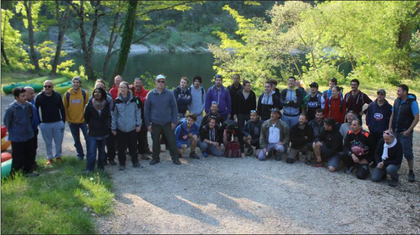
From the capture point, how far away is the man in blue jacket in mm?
7699

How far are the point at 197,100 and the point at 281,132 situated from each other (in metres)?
2.00

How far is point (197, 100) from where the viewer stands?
7.70 metres

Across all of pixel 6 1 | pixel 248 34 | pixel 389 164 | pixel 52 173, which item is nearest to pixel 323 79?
pixel 248 34

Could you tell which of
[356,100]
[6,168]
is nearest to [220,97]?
[356,100]

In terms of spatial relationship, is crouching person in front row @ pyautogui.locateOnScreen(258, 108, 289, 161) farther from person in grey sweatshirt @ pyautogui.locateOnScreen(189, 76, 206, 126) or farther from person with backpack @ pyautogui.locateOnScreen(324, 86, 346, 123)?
person in grey sweatshirt @ pyautogui.locateOnScreen(189, 76, 206, 126)

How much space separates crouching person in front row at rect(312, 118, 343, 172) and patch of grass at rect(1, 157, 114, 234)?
3887 millimetres

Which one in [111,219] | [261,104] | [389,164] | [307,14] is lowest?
[111,219]

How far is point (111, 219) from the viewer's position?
4398 mm

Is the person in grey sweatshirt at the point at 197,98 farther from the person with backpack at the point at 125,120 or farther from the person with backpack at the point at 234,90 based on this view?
the person with backpack at the point at 125,120

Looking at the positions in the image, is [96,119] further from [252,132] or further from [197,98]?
[252,132]

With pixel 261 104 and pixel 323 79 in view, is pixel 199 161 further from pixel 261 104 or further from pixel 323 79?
pixel 323 79

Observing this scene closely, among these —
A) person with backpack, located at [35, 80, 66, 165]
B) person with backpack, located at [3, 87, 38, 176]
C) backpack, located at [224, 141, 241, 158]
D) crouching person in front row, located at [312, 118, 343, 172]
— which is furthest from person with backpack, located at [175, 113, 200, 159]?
person with backpack, located at [3, 87, 38, 176]

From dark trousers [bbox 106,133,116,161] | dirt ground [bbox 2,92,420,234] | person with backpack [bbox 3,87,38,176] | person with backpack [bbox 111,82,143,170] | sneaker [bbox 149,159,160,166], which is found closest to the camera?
dirt ground [bbox 2,92,420,234]

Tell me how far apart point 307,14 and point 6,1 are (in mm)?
20850
